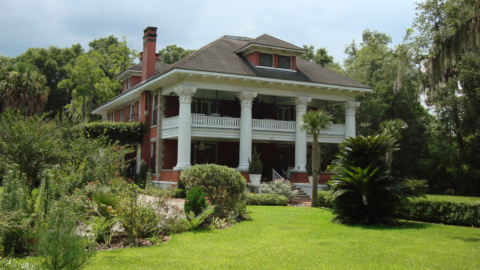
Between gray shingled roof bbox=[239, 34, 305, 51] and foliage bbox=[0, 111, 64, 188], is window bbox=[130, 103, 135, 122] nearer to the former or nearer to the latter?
gray shingled roof bbox=[239, 34, 305, 51]

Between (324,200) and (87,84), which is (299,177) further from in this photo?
(87,84)

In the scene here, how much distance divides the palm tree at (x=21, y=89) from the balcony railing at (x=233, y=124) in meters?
15.4

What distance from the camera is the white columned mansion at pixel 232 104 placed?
24.9 metres

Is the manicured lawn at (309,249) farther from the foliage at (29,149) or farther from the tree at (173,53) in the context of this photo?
the tree at (173,53)

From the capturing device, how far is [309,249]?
32.0ft

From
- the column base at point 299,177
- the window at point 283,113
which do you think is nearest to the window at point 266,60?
the window at point 283,113

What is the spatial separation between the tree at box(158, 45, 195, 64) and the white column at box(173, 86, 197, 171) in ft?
106

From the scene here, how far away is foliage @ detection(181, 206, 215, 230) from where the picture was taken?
12430 mm

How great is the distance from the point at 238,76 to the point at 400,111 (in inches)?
668

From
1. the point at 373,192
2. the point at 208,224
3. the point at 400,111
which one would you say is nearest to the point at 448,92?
the point at 400,111

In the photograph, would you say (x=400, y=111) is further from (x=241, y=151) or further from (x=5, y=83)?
(x=5, y=83)

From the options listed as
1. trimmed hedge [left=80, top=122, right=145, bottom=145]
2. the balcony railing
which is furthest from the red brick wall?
trimmed hedge [left=80, top=122, right=145, bottom=145]

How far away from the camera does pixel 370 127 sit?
A: 3634 centimetres

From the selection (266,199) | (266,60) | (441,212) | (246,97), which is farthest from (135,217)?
(266,60)
